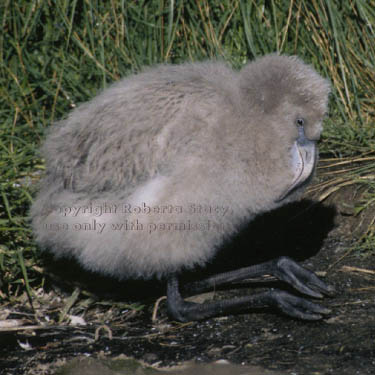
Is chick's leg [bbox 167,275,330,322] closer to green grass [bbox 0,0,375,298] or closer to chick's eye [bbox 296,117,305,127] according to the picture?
chick's eye [bbox 296,117,305,127]

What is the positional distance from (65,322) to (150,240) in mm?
919

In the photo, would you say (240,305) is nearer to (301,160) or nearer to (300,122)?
(301,160)

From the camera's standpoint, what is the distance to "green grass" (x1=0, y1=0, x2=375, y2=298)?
5.72 m

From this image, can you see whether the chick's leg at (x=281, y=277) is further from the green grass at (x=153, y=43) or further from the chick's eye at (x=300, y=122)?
the green grass at (x=153, y=43)

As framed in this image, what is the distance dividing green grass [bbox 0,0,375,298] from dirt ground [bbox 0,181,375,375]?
A: 1028 mm

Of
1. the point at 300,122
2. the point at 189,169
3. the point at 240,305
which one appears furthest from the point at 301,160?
the point at 240,305

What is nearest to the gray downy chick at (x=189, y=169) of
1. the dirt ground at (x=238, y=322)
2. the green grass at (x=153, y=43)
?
the dirt ground at (x=238, y=322)

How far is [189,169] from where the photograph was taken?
372 cm

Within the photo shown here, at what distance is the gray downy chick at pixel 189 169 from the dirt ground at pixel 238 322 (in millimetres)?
172

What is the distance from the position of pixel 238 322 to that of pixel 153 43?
2906 millimetres

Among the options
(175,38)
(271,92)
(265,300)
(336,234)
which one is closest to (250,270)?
(265,300)

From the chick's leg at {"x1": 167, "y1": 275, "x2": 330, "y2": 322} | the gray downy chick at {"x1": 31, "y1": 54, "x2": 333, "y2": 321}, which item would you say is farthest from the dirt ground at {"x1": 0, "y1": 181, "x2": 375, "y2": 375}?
the gray downy chick at {"x1": 31, "y1": 54, "x2": 333, "y2": 321}

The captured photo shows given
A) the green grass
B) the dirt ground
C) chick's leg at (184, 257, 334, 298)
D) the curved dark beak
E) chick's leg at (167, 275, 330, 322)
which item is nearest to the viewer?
the dirt ground

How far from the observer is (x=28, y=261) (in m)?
4.69
